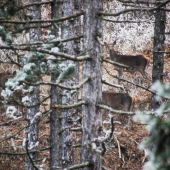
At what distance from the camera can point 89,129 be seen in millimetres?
3494

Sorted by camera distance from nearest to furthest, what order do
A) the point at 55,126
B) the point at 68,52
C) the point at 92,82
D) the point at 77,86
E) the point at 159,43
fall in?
1. the point at 77,86
2. the point at 92,82
3. the point at 68,52
4. the point at 55,126
5. the point at 159,43

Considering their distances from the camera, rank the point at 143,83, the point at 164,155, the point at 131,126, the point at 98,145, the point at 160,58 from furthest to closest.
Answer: the point at 143,83, the point at 131,126, the point at 160,58, the point at 98,145, the point at 164,155

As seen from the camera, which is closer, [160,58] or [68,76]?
[68,76]

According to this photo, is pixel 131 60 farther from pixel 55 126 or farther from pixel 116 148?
pixel 55 126

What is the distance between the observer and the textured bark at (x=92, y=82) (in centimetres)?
350

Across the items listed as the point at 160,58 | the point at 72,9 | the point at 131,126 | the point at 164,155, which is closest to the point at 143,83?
the point at 131,126

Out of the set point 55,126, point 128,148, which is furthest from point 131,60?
point 55,126

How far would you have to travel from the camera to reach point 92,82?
139 inches

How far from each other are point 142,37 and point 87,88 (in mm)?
11636

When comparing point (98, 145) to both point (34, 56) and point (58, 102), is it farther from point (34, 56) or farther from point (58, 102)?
point (58, 102)

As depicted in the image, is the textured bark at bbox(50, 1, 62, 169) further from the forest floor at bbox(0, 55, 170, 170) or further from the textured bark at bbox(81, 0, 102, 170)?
the textured bark at bbox(81, 0, 102, 170)

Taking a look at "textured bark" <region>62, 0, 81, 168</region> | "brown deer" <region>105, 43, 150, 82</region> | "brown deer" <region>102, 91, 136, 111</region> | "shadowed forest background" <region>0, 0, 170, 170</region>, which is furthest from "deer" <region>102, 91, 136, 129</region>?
"textured bark" <region>62, 0, 81, 168</region>

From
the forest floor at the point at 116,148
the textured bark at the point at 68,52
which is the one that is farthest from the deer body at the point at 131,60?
the textured bark at the point at 68,52

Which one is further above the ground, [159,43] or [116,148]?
[159,43]
